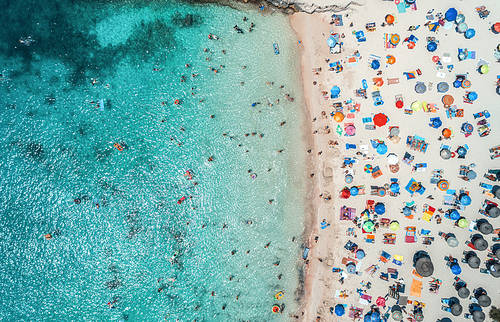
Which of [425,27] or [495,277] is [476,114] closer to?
[425,27]

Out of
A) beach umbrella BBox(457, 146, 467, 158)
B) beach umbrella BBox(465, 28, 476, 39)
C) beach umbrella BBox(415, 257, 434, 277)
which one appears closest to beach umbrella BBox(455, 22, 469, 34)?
beach umbrella BBox(465, 28, 476, 39)

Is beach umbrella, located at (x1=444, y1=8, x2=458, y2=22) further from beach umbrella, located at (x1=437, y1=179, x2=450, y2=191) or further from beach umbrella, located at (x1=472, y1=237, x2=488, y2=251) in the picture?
beach umbrella, located at (x1=472, y1=237, x2=488, y2=251)

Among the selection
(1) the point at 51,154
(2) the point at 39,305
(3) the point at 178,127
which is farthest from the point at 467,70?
(2) the point at 39,305

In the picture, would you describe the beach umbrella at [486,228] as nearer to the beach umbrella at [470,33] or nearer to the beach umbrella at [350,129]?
the beach umbrella at [350,129]

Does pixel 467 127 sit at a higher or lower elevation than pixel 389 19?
lower

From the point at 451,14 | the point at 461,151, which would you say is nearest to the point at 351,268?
the point at 461,151

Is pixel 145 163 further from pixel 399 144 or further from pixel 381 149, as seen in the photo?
pixel 399 144
